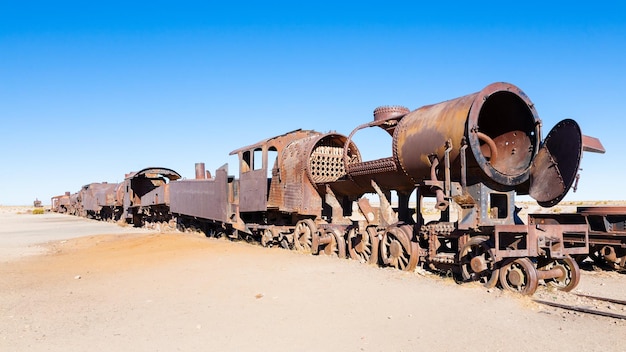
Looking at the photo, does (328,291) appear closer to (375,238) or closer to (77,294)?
(375,238)

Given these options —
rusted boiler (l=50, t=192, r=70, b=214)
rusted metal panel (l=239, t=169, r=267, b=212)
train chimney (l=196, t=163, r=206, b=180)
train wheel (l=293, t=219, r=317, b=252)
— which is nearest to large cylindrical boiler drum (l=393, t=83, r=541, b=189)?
train wheel (l=293, t=219, r=317, b=252)

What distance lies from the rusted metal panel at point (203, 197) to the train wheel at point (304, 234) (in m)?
4.04

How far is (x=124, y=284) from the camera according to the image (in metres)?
8.21

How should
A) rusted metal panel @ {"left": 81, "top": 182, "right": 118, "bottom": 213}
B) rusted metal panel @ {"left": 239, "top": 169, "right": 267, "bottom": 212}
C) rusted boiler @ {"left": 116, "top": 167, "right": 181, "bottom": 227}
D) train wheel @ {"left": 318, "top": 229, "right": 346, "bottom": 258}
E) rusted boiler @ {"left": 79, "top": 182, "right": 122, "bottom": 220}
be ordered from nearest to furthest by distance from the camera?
train wheel @ {"left": 318, "top": 229, "right": 346, "bottom": 258}
rusted metal panel @ {"left": 239, "top": 169, "right": 267, "bottom": 212}
rusted boiler @ {"left": 116, "top": 167, "right": 181, "bottom": 227}
rusted boiler @ {"left": 79, "top": 182, "right": 122, "bottom": 220}
rusted metal panel @ {"left": 81, "top": 182, "right": 118, "bottom": 213}

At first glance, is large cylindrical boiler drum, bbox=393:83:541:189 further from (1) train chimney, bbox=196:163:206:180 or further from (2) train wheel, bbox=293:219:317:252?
(1) train chimney, bbox=196:163:206:180

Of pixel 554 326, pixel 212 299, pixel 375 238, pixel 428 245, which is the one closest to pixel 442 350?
pixel 554 326

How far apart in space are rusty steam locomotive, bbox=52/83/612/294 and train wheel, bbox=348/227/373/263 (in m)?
0.02

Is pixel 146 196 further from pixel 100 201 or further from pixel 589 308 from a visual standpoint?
pixel 589 308

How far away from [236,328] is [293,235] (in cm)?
703

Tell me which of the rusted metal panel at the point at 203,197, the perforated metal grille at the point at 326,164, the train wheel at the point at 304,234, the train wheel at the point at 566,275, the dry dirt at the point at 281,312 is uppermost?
the perforated metal grille at the point at 326,164

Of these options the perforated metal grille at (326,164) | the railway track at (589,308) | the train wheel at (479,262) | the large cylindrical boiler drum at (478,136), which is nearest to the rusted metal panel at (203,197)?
the perforated metal grille at (326,164)

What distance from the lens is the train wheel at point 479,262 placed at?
7324 millimetres

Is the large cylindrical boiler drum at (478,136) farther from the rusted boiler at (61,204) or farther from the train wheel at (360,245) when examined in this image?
the rusted boiler at (61,204)

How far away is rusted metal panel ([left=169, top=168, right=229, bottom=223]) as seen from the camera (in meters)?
15.6
